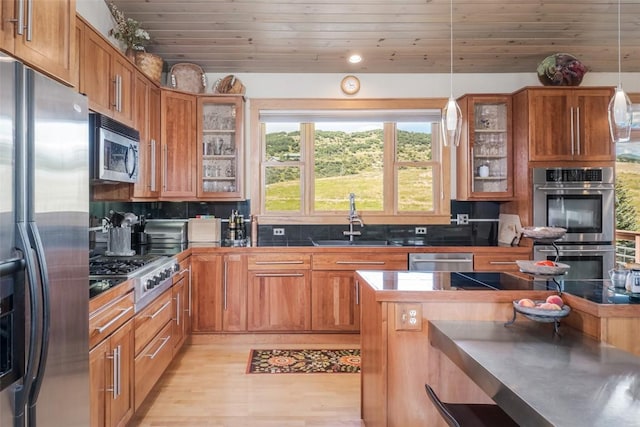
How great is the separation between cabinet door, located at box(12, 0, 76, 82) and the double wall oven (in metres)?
3.72

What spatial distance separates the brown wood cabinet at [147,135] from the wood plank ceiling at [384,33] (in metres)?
0.58

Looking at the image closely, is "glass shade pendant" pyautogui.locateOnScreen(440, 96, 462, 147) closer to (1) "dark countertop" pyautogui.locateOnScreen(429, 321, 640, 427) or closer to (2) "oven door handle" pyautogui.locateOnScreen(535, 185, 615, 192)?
(1) "dark countertop" pyautogui.locateOnScreen(429, 321, 640, 427)

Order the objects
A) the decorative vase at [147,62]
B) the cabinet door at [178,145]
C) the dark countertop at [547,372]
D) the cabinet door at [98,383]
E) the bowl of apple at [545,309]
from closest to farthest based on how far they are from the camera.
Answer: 1. the dark countertop at [547,372]
2. the bowl of apple at [545,309]
3. the cabinet door at [98,383]
4. the decorative vase at [147,62]
5. the cabinet door at [178,145]

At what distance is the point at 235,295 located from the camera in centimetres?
383

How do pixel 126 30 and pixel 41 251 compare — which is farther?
pixel 126 30

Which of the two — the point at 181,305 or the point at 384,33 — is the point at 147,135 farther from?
the point at 384,33

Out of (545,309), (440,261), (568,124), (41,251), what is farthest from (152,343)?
(568,124)

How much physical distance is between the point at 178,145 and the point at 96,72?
144cm

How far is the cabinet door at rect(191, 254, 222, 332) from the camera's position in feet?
12.5

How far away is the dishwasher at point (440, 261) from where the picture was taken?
3822 mm

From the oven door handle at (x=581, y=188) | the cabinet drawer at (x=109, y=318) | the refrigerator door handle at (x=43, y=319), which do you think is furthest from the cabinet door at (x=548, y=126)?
the refrigerator door handle at (x=43, y=319)

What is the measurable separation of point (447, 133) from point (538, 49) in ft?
8.22

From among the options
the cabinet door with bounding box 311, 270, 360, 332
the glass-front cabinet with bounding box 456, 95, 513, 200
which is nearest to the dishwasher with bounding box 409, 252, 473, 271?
the cabinet door with bounding box 311, 270, 360, 332

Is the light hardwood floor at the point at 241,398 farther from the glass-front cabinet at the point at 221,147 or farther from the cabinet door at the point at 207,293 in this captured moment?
the glass-front cabinet at the point at 221,147
